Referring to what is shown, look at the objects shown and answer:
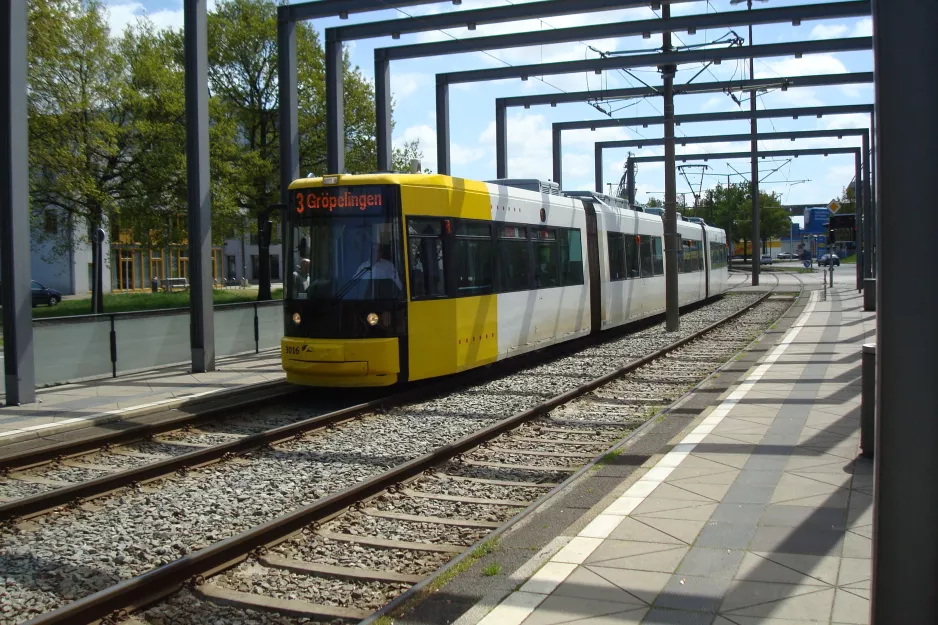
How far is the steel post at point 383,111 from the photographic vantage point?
723 inches

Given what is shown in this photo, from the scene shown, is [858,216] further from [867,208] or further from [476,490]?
[476,490]

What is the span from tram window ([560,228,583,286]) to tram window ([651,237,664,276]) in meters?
6.85

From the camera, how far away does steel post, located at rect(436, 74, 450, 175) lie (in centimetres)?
2133

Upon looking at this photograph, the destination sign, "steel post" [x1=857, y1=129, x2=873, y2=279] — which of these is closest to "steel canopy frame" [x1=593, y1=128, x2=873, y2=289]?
"steel post" [x1=857, y1=129, x2=873, y2=279]

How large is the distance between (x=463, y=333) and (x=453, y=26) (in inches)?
293

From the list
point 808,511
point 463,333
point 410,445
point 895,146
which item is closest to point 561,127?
point 463,333

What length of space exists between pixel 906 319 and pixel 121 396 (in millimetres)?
11329

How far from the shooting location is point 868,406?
299 inches

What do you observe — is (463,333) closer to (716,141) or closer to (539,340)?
(539,340)

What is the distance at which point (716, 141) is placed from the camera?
124 feet

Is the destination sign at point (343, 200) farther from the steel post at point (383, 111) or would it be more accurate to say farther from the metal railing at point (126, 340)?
the steel post at point (383, 111)

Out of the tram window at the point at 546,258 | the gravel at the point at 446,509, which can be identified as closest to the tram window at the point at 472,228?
the tram window at the point at 546,258

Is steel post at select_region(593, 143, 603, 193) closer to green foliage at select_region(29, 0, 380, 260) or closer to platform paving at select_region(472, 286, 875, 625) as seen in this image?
green foliage at select_region(29, 0, 380, 260)

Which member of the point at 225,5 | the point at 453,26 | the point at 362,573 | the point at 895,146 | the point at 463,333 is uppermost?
the point at 225,5
